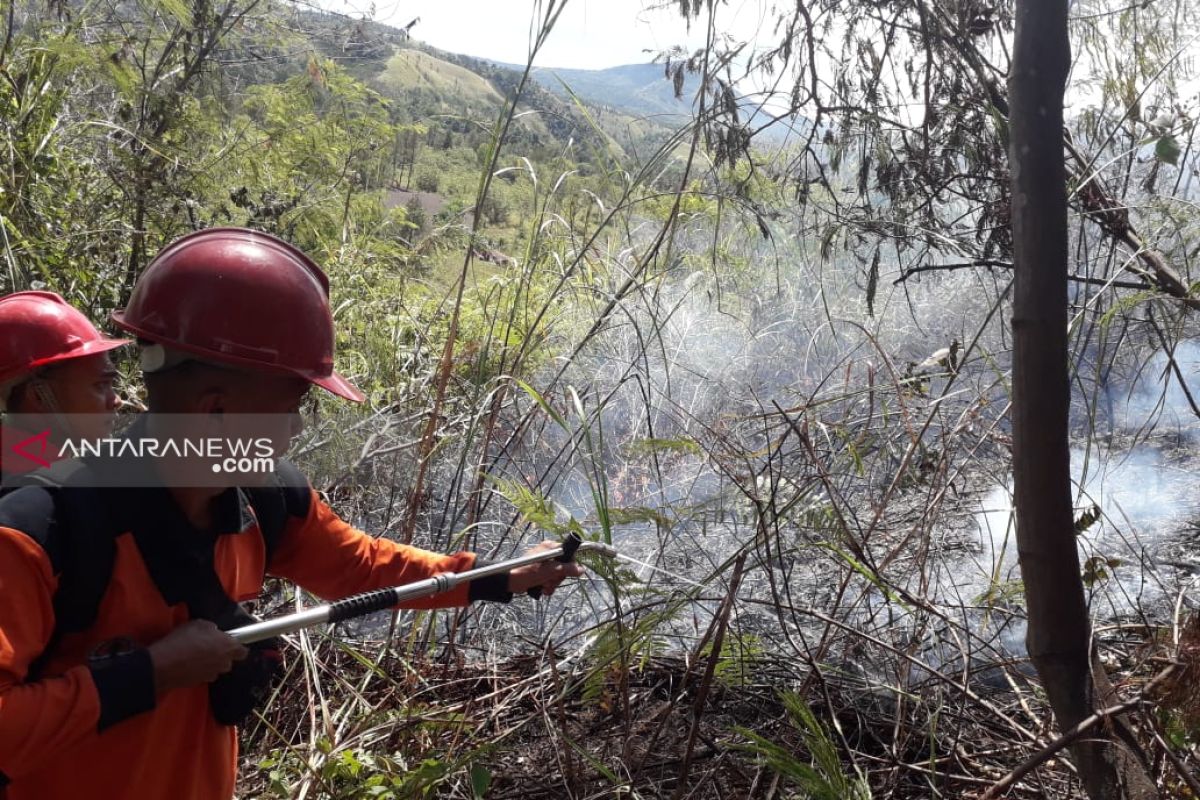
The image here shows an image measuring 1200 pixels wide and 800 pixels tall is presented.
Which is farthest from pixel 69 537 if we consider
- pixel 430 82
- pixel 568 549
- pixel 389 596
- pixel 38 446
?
pixel 430 82

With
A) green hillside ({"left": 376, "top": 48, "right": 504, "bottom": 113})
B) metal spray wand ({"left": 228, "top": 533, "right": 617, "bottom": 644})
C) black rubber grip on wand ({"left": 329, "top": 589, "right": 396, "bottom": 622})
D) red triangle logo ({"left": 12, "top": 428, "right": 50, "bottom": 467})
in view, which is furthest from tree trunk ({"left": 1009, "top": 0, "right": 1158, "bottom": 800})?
red triangle logo ({"left": 12, "top": 428, "right": 50, "bottom": 467})

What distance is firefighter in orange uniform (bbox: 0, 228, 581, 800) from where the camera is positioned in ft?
3.63

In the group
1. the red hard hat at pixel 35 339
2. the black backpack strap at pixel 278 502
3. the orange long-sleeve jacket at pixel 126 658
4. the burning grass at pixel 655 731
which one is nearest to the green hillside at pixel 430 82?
the red hard hat at pixel 35 339

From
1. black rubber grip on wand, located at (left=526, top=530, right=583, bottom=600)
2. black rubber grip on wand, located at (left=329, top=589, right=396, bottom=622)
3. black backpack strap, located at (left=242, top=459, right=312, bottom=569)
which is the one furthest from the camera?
black rubber grip on wand, located at (left=526, top=530, right=583, bottom=600)

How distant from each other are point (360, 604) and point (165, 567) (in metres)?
0.32

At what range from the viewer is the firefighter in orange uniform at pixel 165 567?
1.11 m

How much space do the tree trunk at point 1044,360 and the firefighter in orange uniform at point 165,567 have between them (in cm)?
117

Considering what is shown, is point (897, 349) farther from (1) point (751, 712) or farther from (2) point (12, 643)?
(2) point (12, 643)

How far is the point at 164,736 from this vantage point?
1337 mm

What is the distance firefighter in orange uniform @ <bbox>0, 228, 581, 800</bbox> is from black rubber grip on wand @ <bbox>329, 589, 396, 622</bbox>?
137mm

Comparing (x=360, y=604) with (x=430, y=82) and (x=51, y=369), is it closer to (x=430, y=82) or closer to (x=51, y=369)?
(x=51, y=369)
